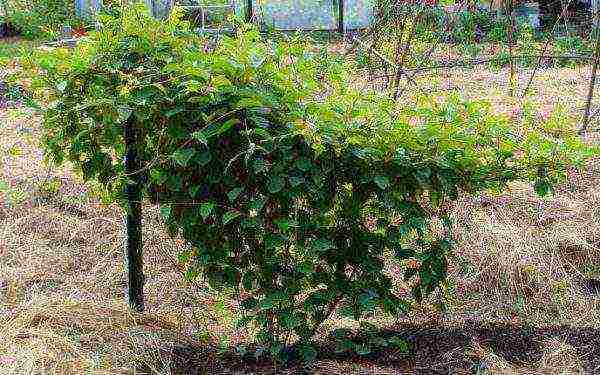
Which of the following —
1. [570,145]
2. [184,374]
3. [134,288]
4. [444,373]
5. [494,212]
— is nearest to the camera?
[570,145]

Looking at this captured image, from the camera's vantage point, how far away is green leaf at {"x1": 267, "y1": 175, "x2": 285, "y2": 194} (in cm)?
294

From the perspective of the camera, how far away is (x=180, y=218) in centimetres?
329

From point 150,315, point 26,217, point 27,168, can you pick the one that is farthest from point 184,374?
point 27,168

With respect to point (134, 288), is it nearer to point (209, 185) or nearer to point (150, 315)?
point (150, 315)

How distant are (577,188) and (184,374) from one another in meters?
3.40

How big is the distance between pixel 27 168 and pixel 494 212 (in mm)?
3253

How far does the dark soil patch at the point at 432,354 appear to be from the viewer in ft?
10.6

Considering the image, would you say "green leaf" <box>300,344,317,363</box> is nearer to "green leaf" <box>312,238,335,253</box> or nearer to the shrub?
"green leaf" <box>312,238,335,253</box>

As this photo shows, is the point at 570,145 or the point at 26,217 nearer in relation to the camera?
the point at 570,145

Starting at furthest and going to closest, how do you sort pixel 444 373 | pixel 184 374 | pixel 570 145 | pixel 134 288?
pixel 134 288 < pixel 184 374 < pixel 444 373 < pixel 570 145

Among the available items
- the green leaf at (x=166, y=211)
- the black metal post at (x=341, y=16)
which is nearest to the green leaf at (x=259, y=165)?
the green leaf at (x=166, y=211)

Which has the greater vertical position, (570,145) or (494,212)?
(570,145)

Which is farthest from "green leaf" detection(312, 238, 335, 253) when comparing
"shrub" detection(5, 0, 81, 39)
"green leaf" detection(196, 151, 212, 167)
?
"shrub" detection(5, 0, 81, 39)

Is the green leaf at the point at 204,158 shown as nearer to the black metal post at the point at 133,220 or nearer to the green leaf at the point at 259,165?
the green leaf at the point at 259,165
